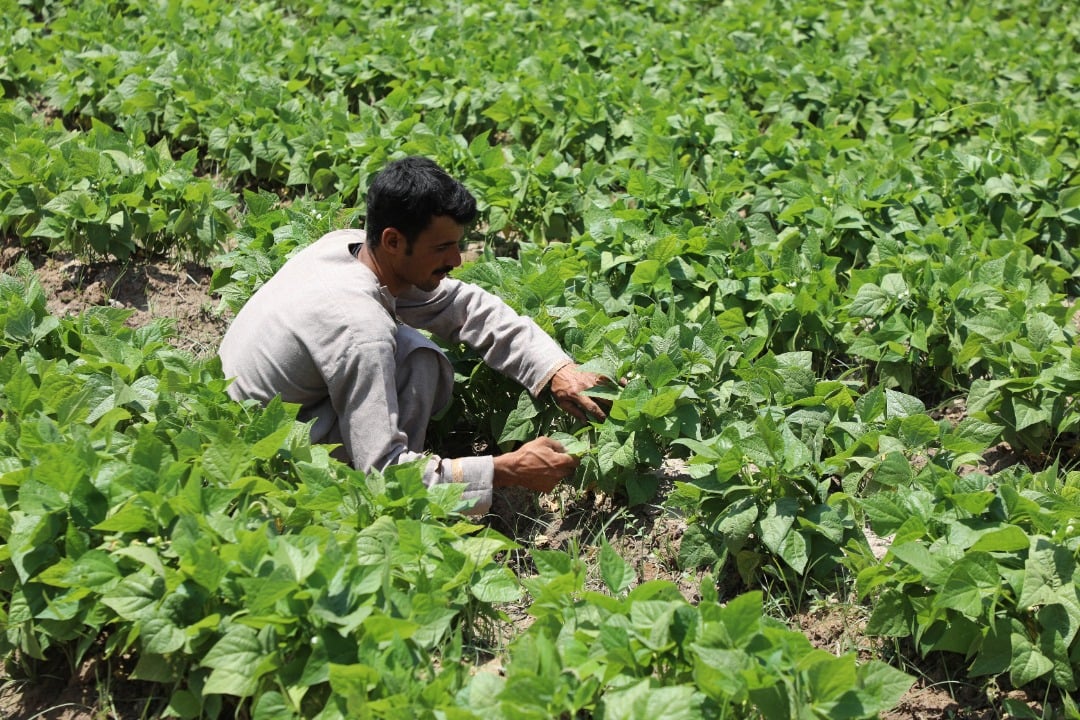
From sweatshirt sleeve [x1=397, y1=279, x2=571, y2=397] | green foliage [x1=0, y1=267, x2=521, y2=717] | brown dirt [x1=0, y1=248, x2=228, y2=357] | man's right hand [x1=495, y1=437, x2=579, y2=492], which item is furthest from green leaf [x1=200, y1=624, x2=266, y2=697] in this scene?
brown dirt [x1=0, y1=248, x2=228, y2=357]

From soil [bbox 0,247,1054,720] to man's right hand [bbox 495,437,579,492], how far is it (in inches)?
7.9

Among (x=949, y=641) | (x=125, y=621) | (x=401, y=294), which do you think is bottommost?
(x=949, y=641)

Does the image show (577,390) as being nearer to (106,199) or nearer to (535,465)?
(535,465)

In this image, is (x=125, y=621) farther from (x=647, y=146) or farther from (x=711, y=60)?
(x=711, y=60)

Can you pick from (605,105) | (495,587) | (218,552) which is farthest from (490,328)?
(605,105)

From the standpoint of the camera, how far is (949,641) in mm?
2809

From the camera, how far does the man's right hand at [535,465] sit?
129 inches

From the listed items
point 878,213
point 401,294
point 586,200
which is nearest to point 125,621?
point 401,294

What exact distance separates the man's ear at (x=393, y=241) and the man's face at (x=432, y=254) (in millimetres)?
22

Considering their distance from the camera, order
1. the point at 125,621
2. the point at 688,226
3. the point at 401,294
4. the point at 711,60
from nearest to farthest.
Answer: the point at 125,621
the point at 401,294
the point at 688,226
the point at 711,60

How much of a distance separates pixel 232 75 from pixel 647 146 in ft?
6.82

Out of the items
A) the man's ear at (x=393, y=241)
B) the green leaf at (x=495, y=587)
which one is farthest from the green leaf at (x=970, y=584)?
the man's ear at (x=393, y=241)

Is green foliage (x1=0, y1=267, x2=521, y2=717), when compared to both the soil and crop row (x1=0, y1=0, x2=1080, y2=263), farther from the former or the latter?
crop row (x1=0, y1=0, x2=1080, y2=263)

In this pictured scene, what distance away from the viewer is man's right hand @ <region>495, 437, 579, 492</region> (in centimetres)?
327
